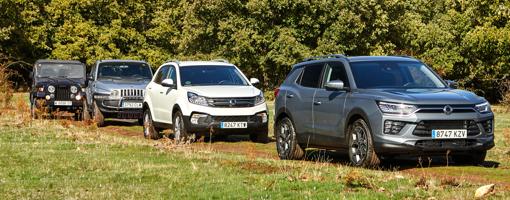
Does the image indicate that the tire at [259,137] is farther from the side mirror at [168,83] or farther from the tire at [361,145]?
→ the tire at [361,145]

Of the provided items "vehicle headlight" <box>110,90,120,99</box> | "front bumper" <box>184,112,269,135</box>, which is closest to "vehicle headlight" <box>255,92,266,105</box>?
"front bumper" <box>184,112,269,135</box>

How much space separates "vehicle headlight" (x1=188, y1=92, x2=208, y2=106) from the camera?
16.2 metres

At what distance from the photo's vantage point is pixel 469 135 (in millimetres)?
10922

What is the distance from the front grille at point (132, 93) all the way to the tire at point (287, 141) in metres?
9.09

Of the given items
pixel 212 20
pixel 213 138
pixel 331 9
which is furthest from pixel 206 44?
pixel 213 138

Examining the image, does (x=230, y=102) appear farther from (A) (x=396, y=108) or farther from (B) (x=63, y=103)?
(B) (x=63, y=103)

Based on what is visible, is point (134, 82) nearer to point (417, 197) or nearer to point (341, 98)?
point (341, 98)

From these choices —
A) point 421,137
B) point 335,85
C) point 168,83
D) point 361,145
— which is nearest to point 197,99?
point 168,83

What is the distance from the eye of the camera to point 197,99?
1623 cm

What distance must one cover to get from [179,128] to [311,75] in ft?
14.4

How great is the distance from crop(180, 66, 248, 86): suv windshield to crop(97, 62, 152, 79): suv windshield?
20.9ft

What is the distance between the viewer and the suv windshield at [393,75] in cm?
1183

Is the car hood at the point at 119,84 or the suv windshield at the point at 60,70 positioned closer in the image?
the car hood at the point at 119,84

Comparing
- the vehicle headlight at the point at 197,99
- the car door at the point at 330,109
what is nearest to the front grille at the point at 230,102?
the vehicle headlight at the point at 197,99
